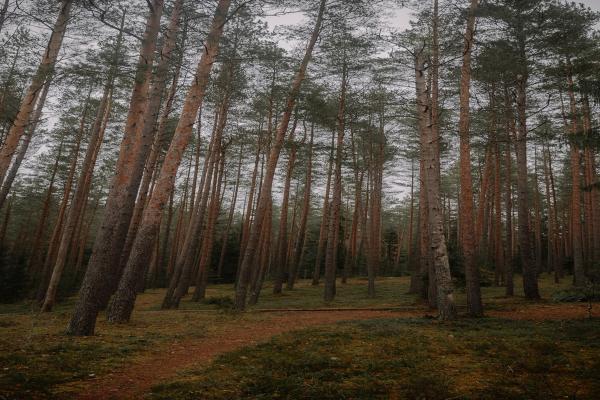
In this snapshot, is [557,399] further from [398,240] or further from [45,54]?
[398,240]

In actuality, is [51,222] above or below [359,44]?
below

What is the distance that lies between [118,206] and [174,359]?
3278 millimetres

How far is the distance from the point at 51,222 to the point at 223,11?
1384 inches

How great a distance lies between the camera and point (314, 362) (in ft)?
14.8

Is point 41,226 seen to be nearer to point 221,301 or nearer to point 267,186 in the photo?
point 221,301

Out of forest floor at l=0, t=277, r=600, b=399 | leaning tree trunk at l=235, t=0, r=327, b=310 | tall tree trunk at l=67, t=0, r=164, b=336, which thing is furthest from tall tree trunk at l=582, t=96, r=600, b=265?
tall tree trunk at l=67, t=0, r=164, b=336

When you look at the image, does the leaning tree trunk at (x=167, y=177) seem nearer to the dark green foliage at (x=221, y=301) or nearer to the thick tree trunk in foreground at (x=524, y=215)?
the dark green foliage at (x=221, y=301)

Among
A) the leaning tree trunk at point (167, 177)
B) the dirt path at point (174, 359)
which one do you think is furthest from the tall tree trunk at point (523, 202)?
the leaning tree trunk at point (167, 177)

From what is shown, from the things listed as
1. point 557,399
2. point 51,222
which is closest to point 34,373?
point 557,399

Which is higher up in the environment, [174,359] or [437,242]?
[437,242]

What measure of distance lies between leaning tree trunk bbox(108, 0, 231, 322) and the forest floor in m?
1.10

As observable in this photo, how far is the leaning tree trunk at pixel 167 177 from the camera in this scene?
7.64 m

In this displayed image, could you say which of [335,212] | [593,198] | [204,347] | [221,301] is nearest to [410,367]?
[204,347]

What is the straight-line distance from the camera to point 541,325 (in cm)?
698
